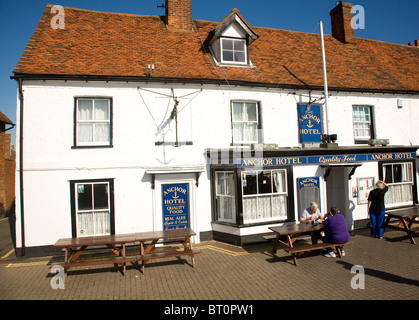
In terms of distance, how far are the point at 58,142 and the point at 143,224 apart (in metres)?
3.89

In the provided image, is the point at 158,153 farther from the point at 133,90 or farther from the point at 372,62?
the point at 372,62

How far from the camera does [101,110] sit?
376 inches

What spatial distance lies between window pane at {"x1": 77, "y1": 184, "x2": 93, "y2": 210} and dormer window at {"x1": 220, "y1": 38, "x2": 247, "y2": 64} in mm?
7256

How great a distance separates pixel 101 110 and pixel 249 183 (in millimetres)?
5742

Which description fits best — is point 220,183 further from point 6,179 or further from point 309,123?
point 6,179

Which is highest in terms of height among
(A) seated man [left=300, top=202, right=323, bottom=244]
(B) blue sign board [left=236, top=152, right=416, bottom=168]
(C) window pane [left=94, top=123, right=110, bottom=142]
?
(C) window pane [left=94, top=123, right=110, bottom=142]

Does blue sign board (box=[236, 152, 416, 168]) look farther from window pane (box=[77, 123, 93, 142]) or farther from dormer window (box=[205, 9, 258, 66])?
window pane (box=[77, 123, 93, 142])

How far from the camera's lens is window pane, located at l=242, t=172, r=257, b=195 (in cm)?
955

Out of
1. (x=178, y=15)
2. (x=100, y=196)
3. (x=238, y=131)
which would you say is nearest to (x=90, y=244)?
(x=100, y=196)

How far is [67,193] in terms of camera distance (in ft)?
29.5

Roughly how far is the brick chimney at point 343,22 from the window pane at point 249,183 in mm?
10901

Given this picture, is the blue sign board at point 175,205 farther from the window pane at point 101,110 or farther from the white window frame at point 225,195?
the window pane at point 101,110

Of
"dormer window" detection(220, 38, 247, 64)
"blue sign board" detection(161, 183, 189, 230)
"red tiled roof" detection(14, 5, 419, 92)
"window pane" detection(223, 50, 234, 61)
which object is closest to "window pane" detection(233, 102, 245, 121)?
"red tiled roof" detection(14, 5, 419, 92)

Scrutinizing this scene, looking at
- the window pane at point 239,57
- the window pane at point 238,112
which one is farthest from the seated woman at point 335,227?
the window pane at point 239,57
